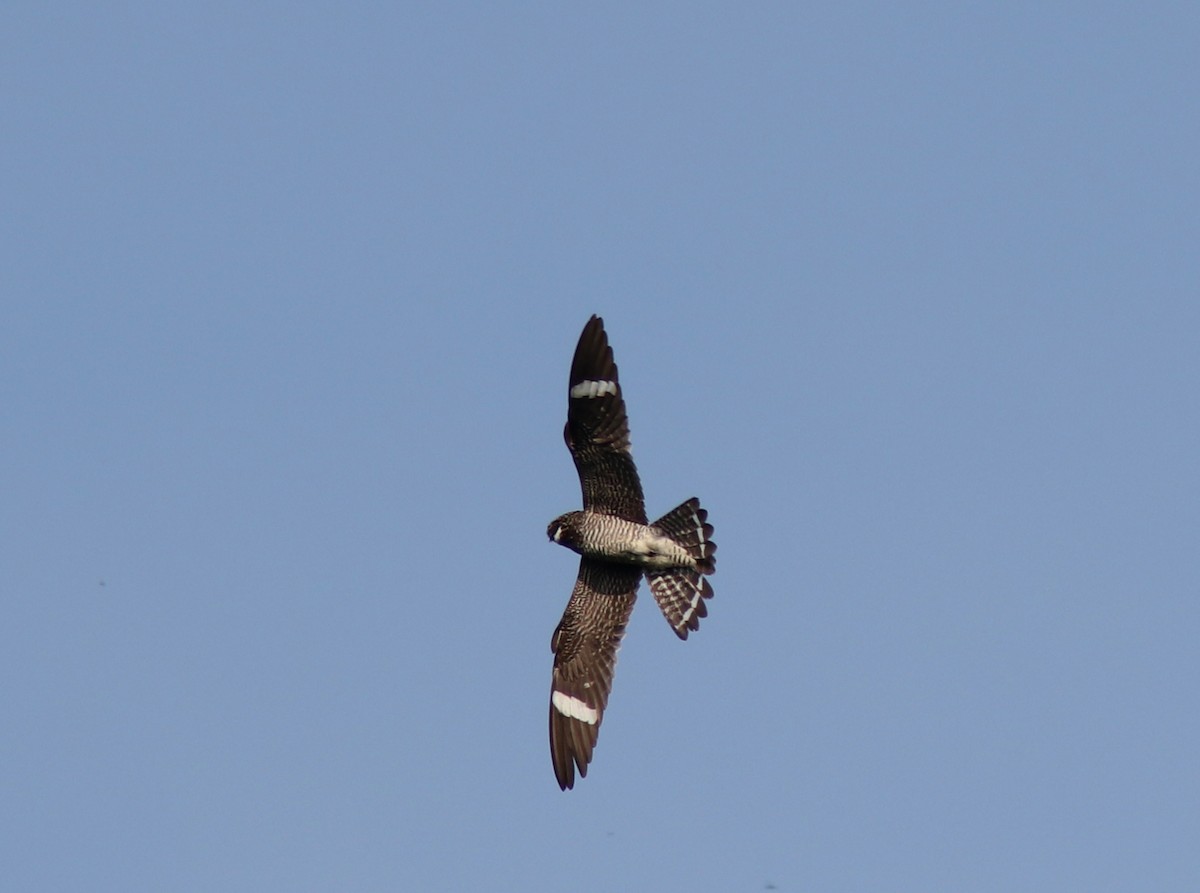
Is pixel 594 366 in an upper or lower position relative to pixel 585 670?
upper

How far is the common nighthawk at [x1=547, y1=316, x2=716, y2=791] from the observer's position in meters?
15.7

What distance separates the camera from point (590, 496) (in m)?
16.0

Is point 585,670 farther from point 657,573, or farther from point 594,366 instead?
point 594,366

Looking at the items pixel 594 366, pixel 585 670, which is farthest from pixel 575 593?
pixel 594 366

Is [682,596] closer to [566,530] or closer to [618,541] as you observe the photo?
[618,541]

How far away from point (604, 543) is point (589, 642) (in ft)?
3.66

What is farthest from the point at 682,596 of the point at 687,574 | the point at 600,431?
the point at 600,431

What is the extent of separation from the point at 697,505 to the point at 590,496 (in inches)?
40.6

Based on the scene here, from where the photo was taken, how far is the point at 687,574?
52.4ft

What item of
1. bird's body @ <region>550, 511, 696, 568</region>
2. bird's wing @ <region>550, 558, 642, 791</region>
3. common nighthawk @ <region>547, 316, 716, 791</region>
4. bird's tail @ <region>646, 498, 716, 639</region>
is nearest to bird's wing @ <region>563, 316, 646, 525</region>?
common nighthawk @ <region>547, 316, 716, 791</region>

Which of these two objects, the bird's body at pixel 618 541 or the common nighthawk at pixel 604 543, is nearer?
the common nighthawk at pixel 604 543

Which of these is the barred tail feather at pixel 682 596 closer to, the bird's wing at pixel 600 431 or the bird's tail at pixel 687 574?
the bird's tail at pixel 687 574

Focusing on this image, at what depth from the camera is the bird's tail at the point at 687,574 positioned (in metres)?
15.8

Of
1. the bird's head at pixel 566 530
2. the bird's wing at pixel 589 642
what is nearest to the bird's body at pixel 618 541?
the bird's head at pixel 566 530
